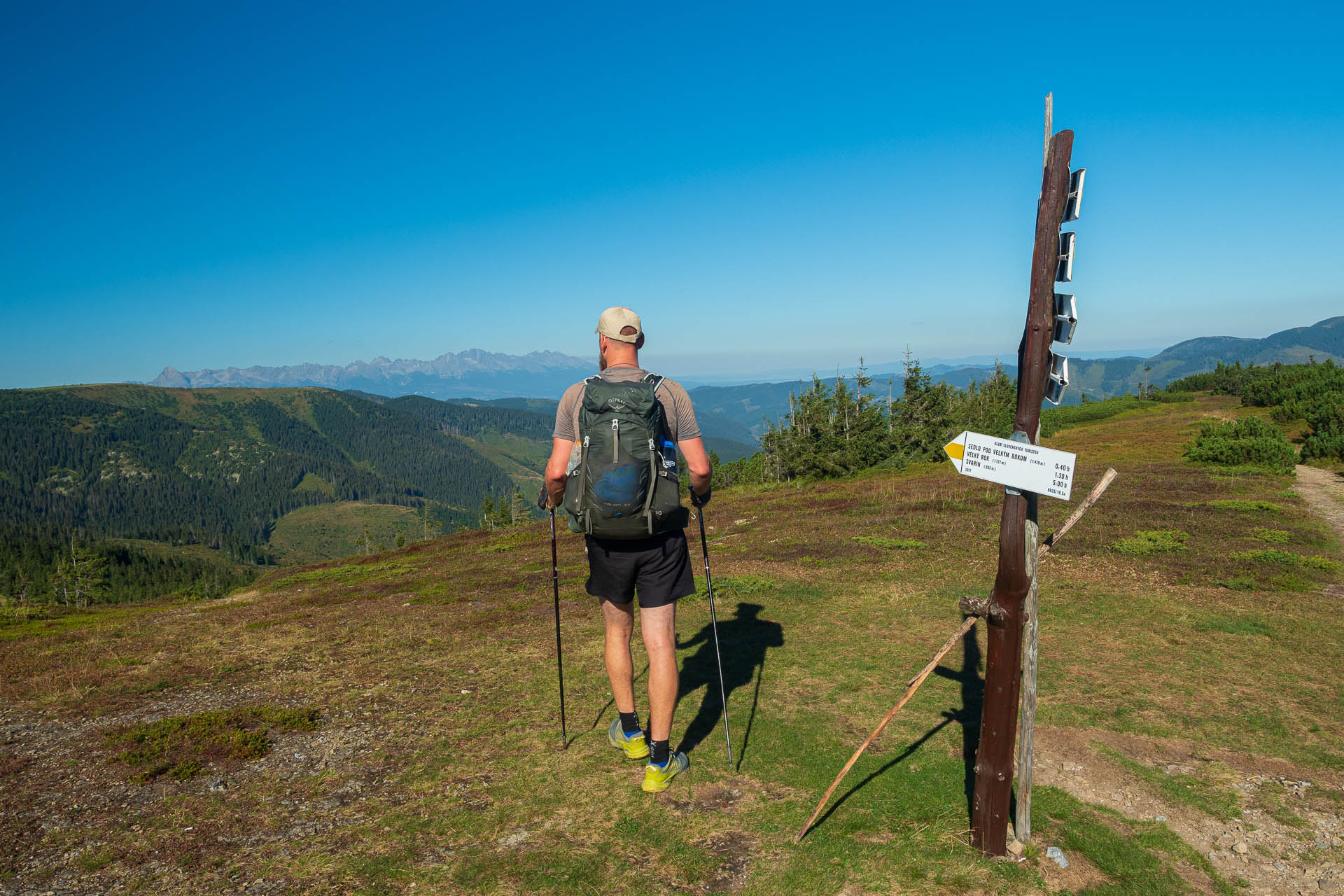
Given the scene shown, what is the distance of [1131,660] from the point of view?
829cm

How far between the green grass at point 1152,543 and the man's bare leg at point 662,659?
1290 cm

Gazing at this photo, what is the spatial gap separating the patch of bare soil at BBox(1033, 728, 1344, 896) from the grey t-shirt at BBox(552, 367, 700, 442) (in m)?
4.10

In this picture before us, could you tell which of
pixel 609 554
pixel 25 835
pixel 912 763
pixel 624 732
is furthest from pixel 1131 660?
pixel 25 835

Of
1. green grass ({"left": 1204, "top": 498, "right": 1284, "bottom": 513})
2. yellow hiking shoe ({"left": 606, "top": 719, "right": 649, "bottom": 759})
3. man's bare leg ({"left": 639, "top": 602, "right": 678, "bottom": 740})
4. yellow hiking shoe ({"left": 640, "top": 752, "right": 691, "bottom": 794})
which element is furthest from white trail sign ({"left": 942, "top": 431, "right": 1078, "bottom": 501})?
green grass ({"left": 1204, "top": 498, "right": 1284, "bottom": 513})

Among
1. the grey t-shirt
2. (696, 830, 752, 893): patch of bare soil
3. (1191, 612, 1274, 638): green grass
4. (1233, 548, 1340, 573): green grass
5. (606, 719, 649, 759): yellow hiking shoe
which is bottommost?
(1191, 612, 1274, 638): green grass

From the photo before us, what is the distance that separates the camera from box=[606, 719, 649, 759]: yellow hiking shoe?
600 centimetres

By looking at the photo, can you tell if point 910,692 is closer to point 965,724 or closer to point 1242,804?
point 965,724

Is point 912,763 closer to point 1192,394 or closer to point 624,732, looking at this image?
point 624,732

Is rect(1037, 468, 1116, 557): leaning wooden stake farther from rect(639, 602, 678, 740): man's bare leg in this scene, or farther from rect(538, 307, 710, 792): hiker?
rect(639, 602, 678, 740): man's bare leg

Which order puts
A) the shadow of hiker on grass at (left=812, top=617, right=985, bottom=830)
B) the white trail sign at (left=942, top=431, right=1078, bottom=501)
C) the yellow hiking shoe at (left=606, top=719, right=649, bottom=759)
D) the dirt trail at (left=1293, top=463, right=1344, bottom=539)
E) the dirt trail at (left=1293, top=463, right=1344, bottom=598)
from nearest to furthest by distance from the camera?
the white trail sign at (left=942, top=431, right=1078, bottom=501) → the shadow of hiker on grass at (left=812, top=617, right=985, bottom=830) → the yellow hiking shoe at (left=606, top=719, right=649, bottom=759) → the dirt trail at (left=1293, top=463, right=1344, bottom=598) → the dirt trail at (left=1293, top=463, right=1344, bottom=539)

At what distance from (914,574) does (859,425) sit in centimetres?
3927

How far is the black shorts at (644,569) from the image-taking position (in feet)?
17.3

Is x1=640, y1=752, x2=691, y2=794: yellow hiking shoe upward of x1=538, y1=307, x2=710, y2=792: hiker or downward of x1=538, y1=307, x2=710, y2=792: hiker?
downward

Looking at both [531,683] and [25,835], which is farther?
[531,683]
